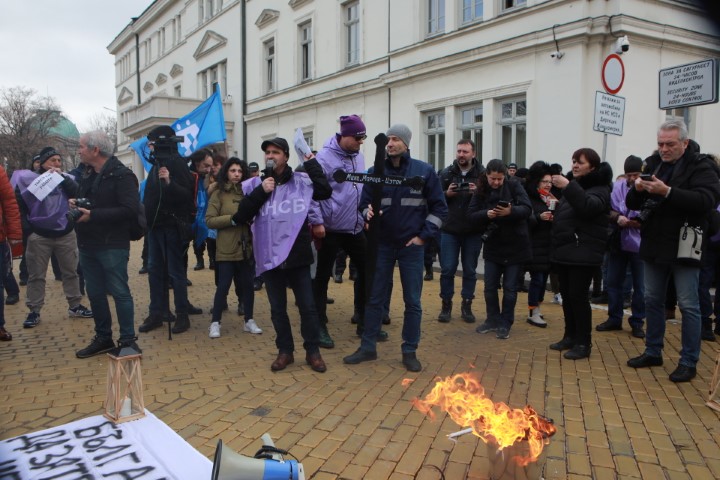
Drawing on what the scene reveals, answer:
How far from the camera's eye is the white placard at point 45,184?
616cm

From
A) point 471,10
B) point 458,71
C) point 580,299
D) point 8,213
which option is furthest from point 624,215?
point 471,10

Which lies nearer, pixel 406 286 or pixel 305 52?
pixel 406 286

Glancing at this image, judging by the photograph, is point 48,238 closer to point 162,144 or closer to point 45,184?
point 45,184

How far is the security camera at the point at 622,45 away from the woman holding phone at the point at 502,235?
727cm

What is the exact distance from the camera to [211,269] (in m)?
11.0

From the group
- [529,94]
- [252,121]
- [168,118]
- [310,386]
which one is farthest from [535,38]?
[168,118]

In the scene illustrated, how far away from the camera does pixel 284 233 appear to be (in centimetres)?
465

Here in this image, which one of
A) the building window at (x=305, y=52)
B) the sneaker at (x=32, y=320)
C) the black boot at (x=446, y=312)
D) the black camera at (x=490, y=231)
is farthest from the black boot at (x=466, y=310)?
the building window at (x=305, y=52)

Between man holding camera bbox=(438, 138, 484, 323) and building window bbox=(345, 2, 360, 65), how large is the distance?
13528 millimetres

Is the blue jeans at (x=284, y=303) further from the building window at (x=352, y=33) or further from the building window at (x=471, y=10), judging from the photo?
the building window at (x=352, y=33)

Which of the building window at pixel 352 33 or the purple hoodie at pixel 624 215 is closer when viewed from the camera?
the purple hoodie at pixel 624 215

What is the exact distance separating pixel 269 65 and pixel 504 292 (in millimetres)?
21701

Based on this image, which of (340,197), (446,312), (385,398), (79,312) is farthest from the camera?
(79,312)

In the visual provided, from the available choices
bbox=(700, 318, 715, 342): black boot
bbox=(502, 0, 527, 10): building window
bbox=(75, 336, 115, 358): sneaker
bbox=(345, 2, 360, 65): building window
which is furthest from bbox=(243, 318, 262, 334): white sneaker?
bbox=(345, 2, 360, 65): building window
